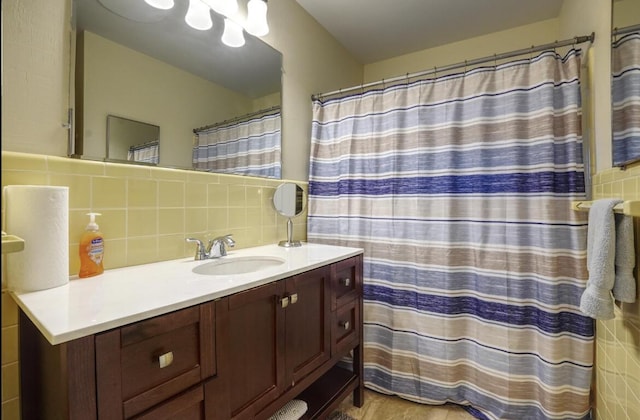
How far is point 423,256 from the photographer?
176 centimetres

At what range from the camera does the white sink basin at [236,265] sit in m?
1.40

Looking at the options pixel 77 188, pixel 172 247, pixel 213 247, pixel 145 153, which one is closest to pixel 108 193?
pixel 77 188

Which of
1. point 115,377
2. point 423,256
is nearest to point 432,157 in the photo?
point 423,256

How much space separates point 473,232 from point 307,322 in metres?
0.94

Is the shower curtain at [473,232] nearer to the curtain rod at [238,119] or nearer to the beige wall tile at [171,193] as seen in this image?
the curtain rod at [238,119]

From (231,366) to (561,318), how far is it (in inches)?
56.3

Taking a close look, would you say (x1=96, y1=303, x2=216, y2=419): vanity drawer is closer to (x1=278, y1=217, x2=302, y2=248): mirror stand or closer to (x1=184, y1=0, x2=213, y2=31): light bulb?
(x1=278, y1=217, x2=302, y2=248): mirror stand

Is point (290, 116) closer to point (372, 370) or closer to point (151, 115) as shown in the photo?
point (151, 115)

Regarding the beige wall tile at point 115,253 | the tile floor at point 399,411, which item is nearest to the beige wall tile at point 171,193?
the beige wall tile at point 115,253

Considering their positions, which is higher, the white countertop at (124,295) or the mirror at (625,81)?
the mirror at (625,81)

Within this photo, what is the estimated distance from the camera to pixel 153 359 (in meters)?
0.84

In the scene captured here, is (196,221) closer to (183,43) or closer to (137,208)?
(137,208)

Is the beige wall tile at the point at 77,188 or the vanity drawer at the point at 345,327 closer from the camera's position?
the beige wall tile at the point at 77,188

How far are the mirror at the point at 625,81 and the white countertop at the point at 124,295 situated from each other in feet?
3.74
